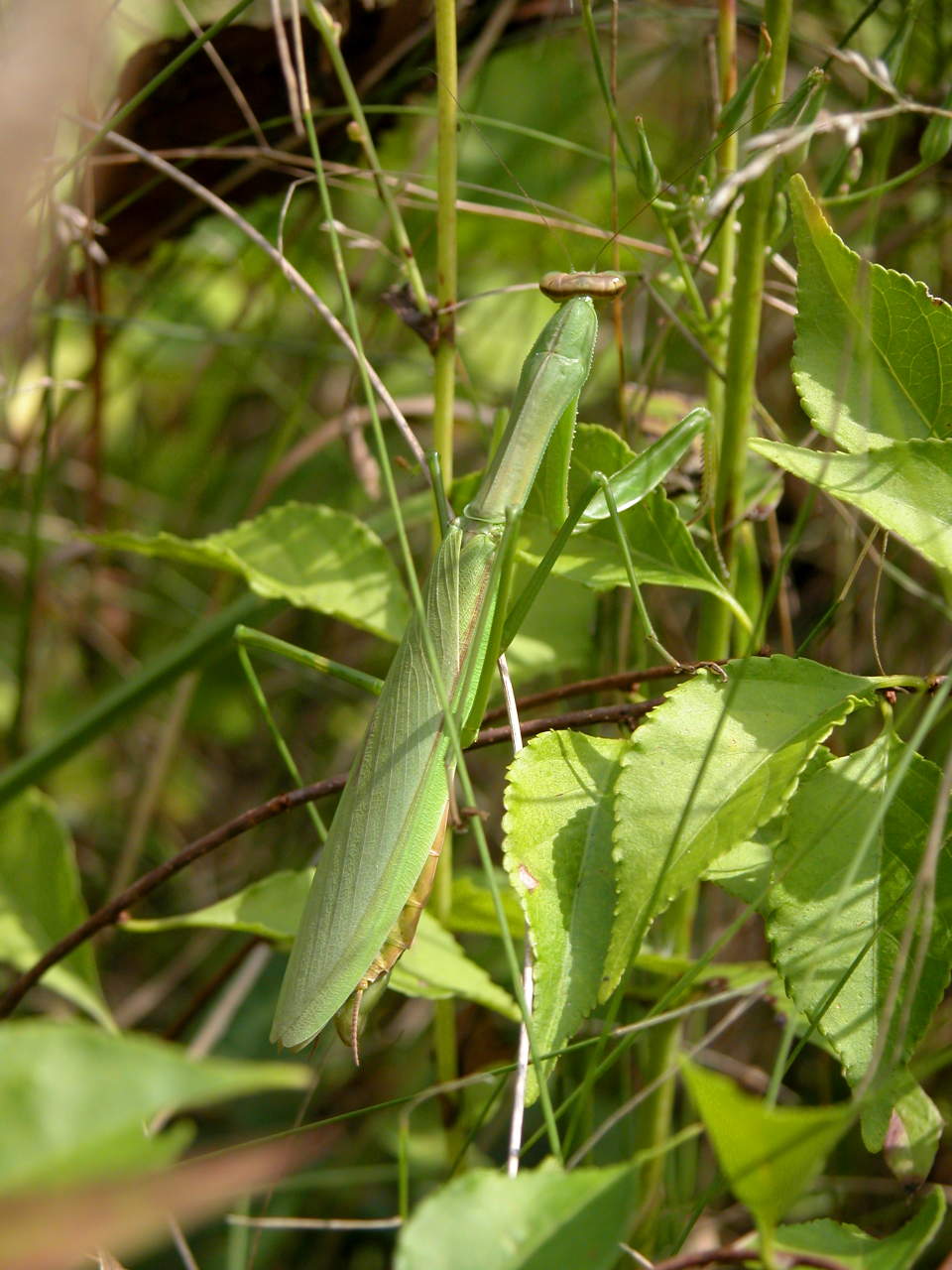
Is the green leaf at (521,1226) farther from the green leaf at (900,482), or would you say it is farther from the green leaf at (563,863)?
the green leaf at (900,482)

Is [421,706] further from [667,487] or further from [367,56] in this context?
[367,56]

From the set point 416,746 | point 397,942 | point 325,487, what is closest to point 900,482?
point 416,746

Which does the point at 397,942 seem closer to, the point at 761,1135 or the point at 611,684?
the point at 611,684

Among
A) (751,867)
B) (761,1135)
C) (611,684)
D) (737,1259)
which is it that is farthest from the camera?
(611,684)

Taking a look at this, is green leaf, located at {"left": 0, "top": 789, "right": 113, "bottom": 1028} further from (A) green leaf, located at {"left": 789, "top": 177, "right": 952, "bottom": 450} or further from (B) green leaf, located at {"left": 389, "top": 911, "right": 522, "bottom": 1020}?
(A) green leaf, located at {"left": 789, "top": 177, "right": 952, "bottom": 450}

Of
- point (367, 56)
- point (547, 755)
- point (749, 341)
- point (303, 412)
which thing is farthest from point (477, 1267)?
point (303, 412)

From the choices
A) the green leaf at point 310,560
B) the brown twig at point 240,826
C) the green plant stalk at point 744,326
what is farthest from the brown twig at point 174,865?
the green plant stalk at point 744,326
